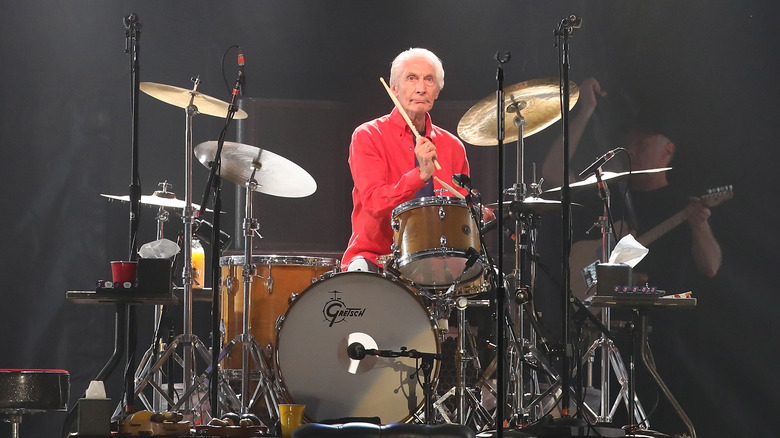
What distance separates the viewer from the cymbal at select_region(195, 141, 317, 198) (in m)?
5.11

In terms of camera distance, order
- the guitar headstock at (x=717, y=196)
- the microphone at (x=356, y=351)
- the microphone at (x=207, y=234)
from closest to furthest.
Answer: the microphone at (x=356, y=351) → the microphone at (x=207, y=234) → the guitar headstock at (x=717, y=196)

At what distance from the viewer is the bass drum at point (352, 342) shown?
15.2ft

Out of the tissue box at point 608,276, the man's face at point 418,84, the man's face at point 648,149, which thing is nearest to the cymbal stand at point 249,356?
the man's face at point 418,84

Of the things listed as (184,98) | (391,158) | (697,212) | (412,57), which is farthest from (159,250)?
(697,212)

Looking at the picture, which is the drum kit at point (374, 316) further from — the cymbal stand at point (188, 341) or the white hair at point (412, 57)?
the white hair at point (412, 57)

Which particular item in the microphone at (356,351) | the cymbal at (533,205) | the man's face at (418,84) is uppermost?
the man's face at (418,84)

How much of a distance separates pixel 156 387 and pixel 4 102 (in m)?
2.29

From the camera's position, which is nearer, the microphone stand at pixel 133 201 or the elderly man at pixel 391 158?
the microphone stand at pixel 133 201

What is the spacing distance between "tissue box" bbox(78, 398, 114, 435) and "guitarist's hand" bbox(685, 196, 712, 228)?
3569 mm

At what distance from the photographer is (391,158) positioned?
577 centimetres

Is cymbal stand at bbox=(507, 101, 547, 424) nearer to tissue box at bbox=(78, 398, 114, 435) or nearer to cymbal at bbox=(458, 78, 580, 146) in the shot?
cymbal at bbox=(458, 78, 580, 146)

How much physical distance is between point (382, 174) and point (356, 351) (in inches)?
53.8

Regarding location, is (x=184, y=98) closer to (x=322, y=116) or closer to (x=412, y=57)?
(x=412, y=57)

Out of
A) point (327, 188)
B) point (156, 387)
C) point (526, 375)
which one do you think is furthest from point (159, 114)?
point (526, 375)
